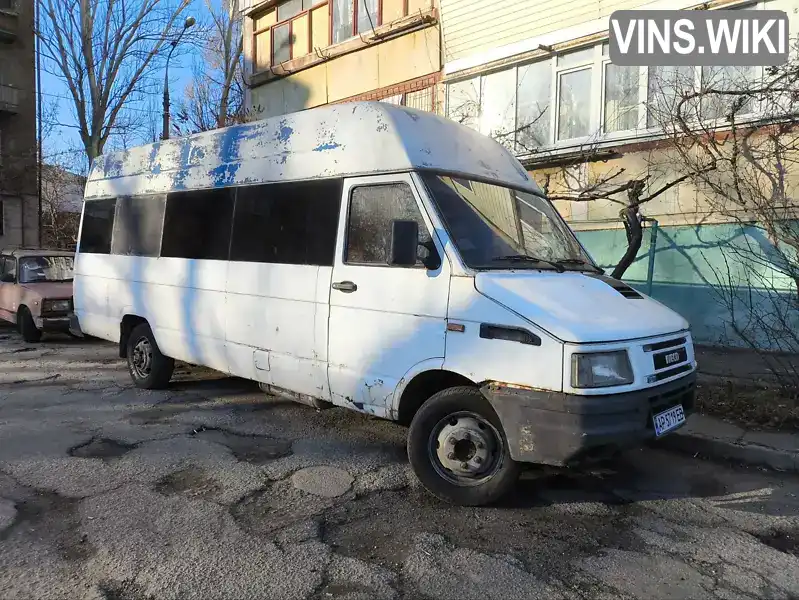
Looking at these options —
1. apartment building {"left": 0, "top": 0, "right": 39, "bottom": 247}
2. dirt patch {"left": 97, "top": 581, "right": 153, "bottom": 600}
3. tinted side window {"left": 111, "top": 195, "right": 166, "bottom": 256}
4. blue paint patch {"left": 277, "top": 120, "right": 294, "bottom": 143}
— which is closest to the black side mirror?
blue paint patch {"left": 277, "top": 120, "right": 294, "bottom": 143}

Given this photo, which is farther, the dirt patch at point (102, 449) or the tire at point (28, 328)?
the tire at point (28, 328)

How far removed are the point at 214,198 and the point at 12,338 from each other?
7549 millimetres

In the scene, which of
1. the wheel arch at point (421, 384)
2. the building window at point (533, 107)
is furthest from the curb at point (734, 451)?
the building window at point (533, 107)

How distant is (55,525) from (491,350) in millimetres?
2842

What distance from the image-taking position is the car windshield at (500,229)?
13.6 feet

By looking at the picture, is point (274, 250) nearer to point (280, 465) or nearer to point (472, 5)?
point (280, 465)

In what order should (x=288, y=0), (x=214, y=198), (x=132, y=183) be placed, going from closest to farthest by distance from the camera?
1. (x=214, y=198)
2. (x=132, y=183)
3. (x=288, y=0)

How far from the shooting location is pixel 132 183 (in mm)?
7086

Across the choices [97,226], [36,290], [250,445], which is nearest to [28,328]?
[36,290]

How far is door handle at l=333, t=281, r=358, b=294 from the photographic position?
455 centimetres

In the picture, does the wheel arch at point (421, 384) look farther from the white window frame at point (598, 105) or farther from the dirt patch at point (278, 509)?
the white window frame at point (598, 105)

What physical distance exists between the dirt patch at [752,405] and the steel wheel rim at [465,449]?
3.26 meters

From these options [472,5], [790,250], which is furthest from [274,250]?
[472,5]

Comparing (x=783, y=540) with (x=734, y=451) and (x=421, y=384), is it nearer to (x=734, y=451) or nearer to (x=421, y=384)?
(x=734, y=451)
